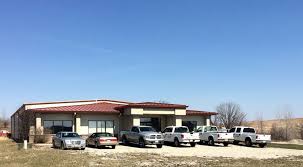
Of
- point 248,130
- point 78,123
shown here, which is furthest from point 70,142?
point 248,130

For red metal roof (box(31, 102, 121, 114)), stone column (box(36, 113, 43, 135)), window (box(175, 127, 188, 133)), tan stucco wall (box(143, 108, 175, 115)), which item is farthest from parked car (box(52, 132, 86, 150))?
tan stucco wall (box(143, 108, 175, 115))

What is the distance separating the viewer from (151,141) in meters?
36.1

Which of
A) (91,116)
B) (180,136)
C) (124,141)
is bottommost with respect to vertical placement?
(124,141)

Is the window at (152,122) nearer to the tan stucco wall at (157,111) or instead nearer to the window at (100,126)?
A: the tan stucco wall at (157,111)

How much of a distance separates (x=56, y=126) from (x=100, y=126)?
4.81 m

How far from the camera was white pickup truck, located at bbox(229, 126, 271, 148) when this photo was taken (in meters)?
39.2

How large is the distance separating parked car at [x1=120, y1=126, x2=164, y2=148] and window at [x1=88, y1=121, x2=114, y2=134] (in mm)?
7139

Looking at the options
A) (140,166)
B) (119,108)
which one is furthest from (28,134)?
(140,166)

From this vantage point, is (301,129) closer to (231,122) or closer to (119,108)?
(231,122)

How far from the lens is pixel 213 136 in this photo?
40.4 m

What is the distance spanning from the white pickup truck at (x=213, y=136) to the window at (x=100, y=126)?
418 inches

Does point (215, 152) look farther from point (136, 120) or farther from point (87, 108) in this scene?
point (87, 108)

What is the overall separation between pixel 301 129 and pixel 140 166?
148 feet

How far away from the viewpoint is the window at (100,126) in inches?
1849
